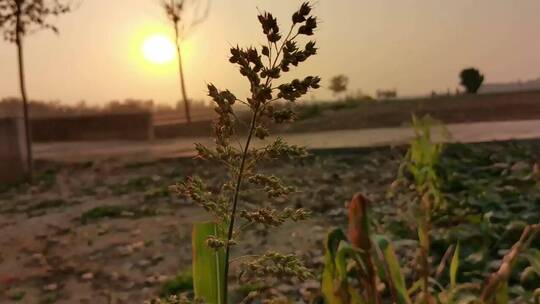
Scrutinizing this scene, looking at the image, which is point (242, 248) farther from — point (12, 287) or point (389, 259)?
point (389, 259)

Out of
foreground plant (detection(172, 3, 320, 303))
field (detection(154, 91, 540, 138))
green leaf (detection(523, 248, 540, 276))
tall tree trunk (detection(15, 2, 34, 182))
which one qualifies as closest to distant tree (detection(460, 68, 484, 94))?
field (detection(154, 91, 540, 138))

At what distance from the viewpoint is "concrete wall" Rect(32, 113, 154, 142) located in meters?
20.3

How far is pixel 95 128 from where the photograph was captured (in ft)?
68.4

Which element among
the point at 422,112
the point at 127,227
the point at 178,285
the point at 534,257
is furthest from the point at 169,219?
the point at 422,112

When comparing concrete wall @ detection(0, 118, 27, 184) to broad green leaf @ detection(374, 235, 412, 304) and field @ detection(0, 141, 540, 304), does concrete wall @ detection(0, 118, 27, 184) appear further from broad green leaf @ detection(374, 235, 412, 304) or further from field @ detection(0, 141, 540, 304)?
broad green leaf @ detection(374, 235, 412, 304)

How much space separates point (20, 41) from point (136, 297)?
8.47 metres

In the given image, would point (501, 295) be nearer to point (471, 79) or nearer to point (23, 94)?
point (23, 94)

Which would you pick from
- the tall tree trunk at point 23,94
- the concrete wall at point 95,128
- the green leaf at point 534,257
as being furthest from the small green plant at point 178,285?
the concrete wall at point 95,128

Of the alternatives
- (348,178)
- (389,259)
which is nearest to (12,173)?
(348,178)

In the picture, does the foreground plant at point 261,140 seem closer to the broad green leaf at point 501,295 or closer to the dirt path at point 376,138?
the broad green leaf at point 501,295

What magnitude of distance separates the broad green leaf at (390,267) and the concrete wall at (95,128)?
19.0 meters

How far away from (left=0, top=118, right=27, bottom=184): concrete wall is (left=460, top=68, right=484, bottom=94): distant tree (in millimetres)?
16146

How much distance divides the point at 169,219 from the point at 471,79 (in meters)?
19.0

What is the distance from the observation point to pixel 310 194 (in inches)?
297
